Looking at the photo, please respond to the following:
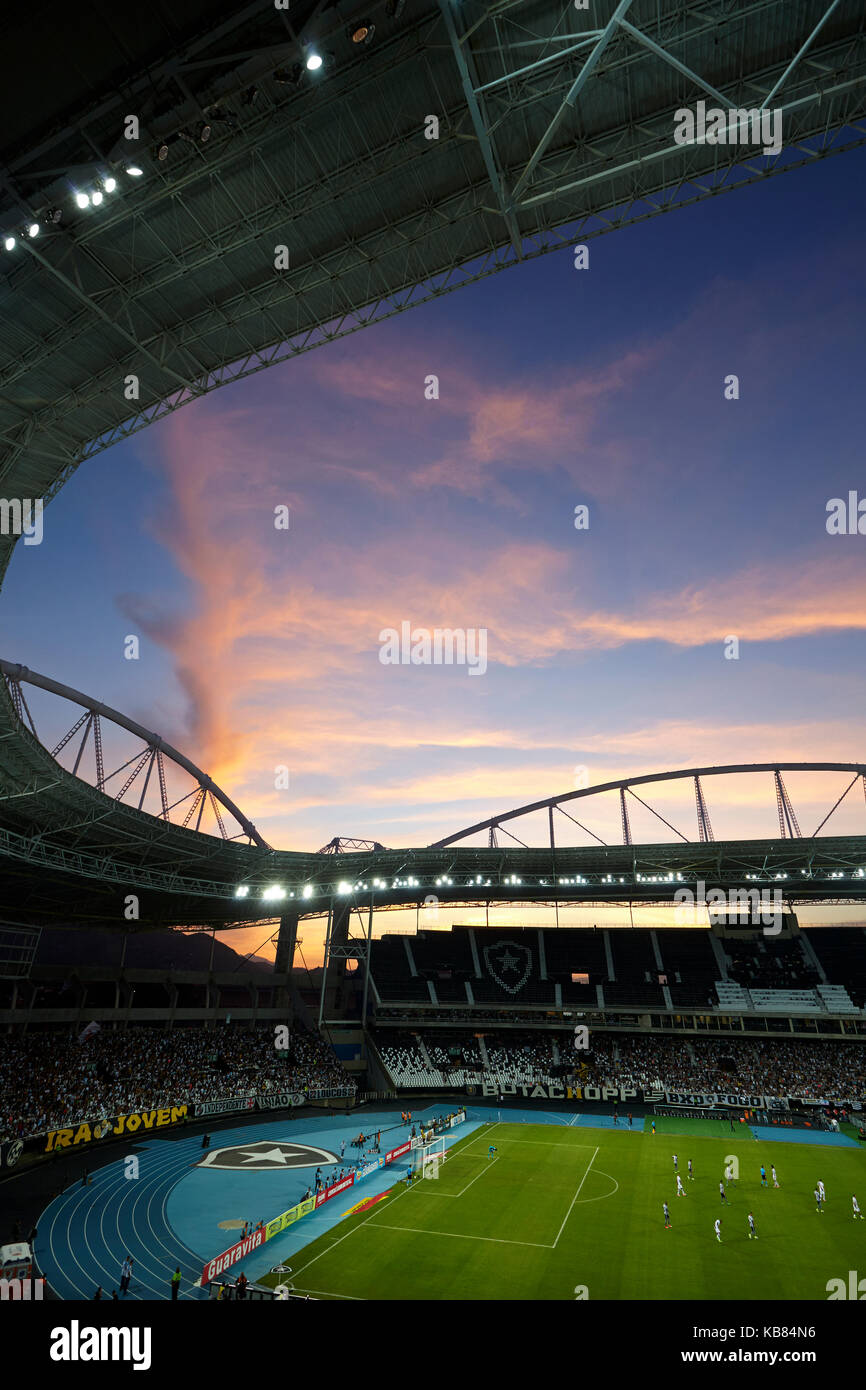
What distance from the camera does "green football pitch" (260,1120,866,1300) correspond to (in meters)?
23.9

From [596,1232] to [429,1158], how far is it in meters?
13.5

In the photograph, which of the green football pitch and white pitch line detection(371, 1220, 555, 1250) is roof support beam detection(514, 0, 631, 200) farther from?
white pitch line detection(371, 1220, 555, 1250)

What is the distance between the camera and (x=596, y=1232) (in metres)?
29.0

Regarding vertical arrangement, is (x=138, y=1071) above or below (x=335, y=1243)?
below

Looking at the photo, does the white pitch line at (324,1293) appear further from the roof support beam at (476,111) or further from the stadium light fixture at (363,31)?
the stadium light fixture at (363,31)

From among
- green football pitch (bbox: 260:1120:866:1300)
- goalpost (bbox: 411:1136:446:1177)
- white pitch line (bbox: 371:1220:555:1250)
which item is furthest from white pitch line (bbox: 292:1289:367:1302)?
goalpost (bbox: 411:1136:446:1177)

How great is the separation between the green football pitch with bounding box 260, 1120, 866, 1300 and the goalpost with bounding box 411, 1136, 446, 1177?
0.73 m

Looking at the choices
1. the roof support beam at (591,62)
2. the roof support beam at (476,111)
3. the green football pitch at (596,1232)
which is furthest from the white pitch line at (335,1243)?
the roof support beam at (591,62)

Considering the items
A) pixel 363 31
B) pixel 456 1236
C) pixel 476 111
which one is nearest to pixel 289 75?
pixel 363 31

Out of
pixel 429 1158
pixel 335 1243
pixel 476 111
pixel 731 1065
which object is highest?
pixel 476 111

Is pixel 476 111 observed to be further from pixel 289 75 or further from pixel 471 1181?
pixel 471 1181
